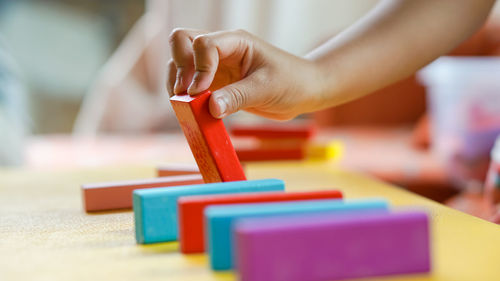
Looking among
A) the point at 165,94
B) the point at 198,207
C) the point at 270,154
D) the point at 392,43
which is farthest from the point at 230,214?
the point at 165,94

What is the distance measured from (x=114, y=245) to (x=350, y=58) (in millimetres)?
401

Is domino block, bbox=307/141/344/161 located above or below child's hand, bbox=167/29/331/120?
below

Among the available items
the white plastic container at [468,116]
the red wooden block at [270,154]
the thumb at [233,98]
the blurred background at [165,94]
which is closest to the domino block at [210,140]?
the thumb at [233,98]

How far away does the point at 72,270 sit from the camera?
1.39 feet

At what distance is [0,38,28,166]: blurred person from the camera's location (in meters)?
1.40

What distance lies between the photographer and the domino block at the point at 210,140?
56 centimetres

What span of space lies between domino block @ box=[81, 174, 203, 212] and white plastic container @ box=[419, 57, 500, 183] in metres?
0.83

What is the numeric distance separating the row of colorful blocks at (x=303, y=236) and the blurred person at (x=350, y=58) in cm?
23

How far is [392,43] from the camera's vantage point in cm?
75

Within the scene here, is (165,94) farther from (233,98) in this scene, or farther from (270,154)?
(233,98)

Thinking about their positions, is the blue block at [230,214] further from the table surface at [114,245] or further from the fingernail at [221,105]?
the fingernail at [221,105]

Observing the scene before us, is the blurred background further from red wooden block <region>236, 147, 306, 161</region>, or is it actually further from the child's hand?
the child's hand

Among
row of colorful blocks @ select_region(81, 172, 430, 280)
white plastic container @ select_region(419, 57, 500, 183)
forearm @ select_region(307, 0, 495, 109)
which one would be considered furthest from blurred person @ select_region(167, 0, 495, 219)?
white plastic container @ select_region(419, 57, 500, 183)

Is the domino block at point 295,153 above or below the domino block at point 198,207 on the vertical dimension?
above
